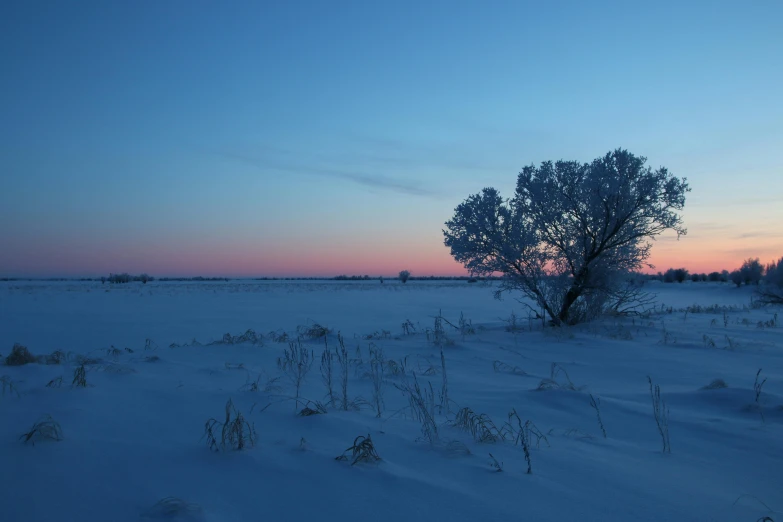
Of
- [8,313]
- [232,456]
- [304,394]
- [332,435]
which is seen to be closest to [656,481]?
[332,435]

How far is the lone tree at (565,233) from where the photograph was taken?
447 inches

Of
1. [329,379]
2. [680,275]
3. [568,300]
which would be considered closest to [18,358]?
[329,379]

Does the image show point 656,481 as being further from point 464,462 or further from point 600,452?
point 464,462

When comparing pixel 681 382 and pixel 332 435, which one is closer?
pixel 332 435

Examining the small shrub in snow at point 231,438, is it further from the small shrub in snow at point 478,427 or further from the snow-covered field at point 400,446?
the small shrub in snow at point 478,427

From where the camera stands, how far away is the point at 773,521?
234cm

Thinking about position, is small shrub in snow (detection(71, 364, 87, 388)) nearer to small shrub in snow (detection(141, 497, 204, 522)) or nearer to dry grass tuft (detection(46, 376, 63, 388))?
dry grass tuft (detection(46, 376, 63, 388))

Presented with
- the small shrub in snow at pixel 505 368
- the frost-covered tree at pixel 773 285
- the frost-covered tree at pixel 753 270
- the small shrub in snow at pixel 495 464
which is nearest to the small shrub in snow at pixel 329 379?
the small shrub in snow at pixel 495 464

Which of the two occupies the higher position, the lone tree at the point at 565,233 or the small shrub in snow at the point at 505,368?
the lone tree at the point at 565,233

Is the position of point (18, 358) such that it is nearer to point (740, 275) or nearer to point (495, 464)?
point (495, 464)

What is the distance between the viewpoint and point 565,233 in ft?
40.0

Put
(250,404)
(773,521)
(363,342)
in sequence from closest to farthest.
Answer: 1. (773,521)
2. (250,404)
3. (363,342)

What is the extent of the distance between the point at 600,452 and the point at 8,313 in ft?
68.8

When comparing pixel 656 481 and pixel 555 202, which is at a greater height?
pixel 555 202
